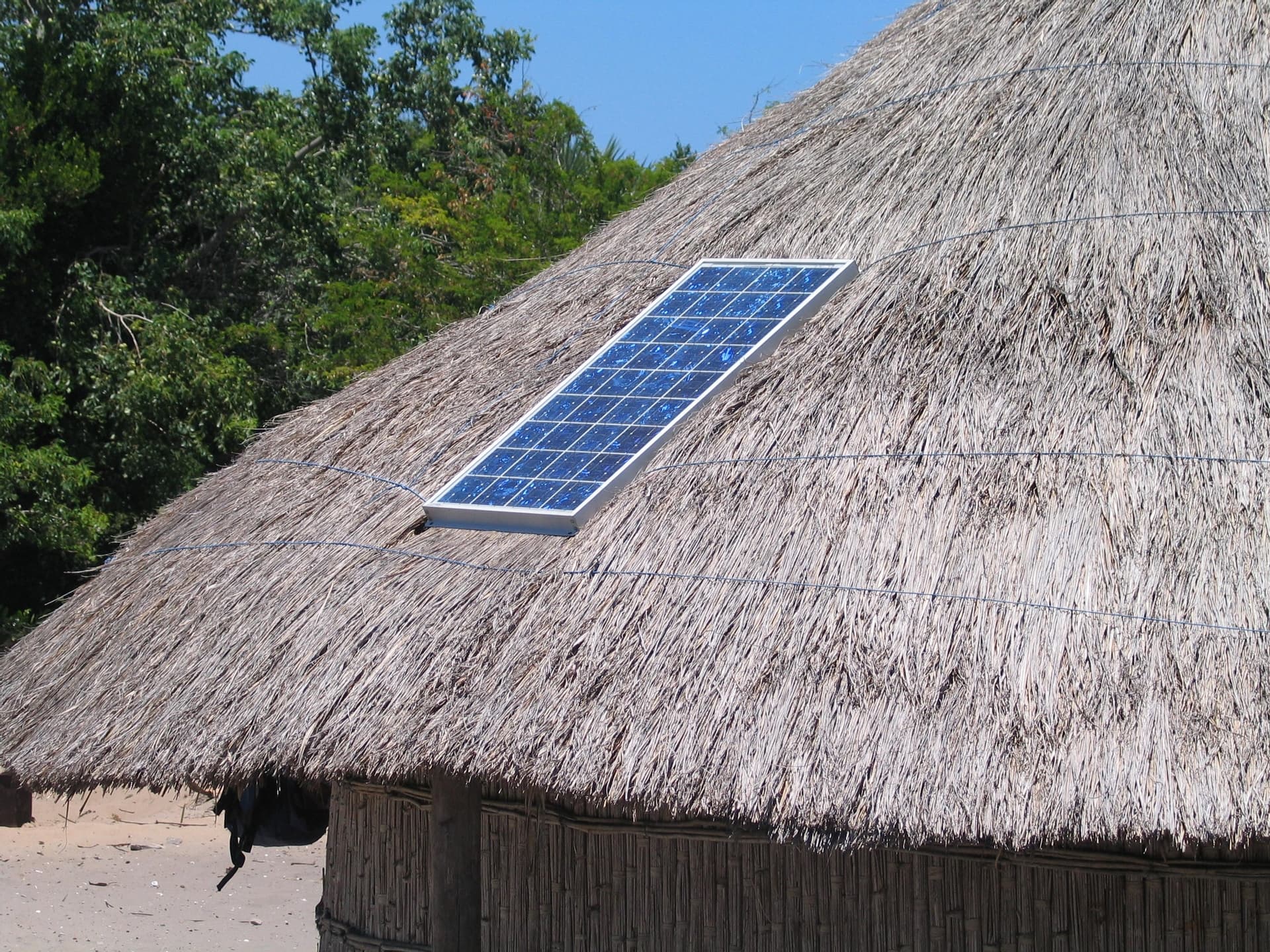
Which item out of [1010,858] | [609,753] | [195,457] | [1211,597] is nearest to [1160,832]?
[1211,597]

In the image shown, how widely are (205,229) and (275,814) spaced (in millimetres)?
8958

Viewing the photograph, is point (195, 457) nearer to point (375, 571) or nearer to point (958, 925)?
point (375, 571)

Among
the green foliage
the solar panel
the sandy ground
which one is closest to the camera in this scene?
the solar panel

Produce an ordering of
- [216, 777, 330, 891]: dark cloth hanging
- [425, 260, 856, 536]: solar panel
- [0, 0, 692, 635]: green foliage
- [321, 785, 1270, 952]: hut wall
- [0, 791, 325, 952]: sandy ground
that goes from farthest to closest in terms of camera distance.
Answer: [0, 0, 692, 635]: green foliage, [0, 791, 325, 952]: sandy ground, [216, 777, 330, 891]: dark cloth hanging, [425, 260, 856, 536]: solar panel, [321, 785, 1270, 952]: hut wall

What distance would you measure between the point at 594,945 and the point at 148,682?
1745mm

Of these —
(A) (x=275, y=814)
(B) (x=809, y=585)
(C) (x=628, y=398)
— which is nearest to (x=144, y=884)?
(A) (x=275, y=814)

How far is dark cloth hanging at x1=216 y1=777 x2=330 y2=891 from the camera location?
5.65m

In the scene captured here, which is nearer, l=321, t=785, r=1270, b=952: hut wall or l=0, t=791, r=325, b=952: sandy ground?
l=321, t=785, r=1270, b=952: hut wall

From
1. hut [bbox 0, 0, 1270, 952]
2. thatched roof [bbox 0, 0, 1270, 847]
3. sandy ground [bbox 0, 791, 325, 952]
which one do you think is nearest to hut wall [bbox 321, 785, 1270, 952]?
hut [bbox 0, 0, 1270, 952]

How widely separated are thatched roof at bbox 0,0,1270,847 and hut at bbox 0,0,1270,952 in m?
0.01

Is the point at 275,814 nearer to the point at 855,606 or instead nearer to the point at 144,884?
the point at 855,606

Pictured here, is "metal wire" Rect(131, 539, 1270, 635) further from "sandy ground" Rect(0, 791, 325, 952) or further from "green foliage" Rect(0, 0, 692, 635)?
"green foliage" Rect(0, 0, 692, 635)

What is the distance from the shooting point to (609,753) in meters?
3.55

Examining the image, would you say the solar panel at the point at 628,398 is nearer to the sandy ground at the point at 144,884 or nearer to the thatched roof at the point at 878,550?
the thatched roof at the point at 878,550
